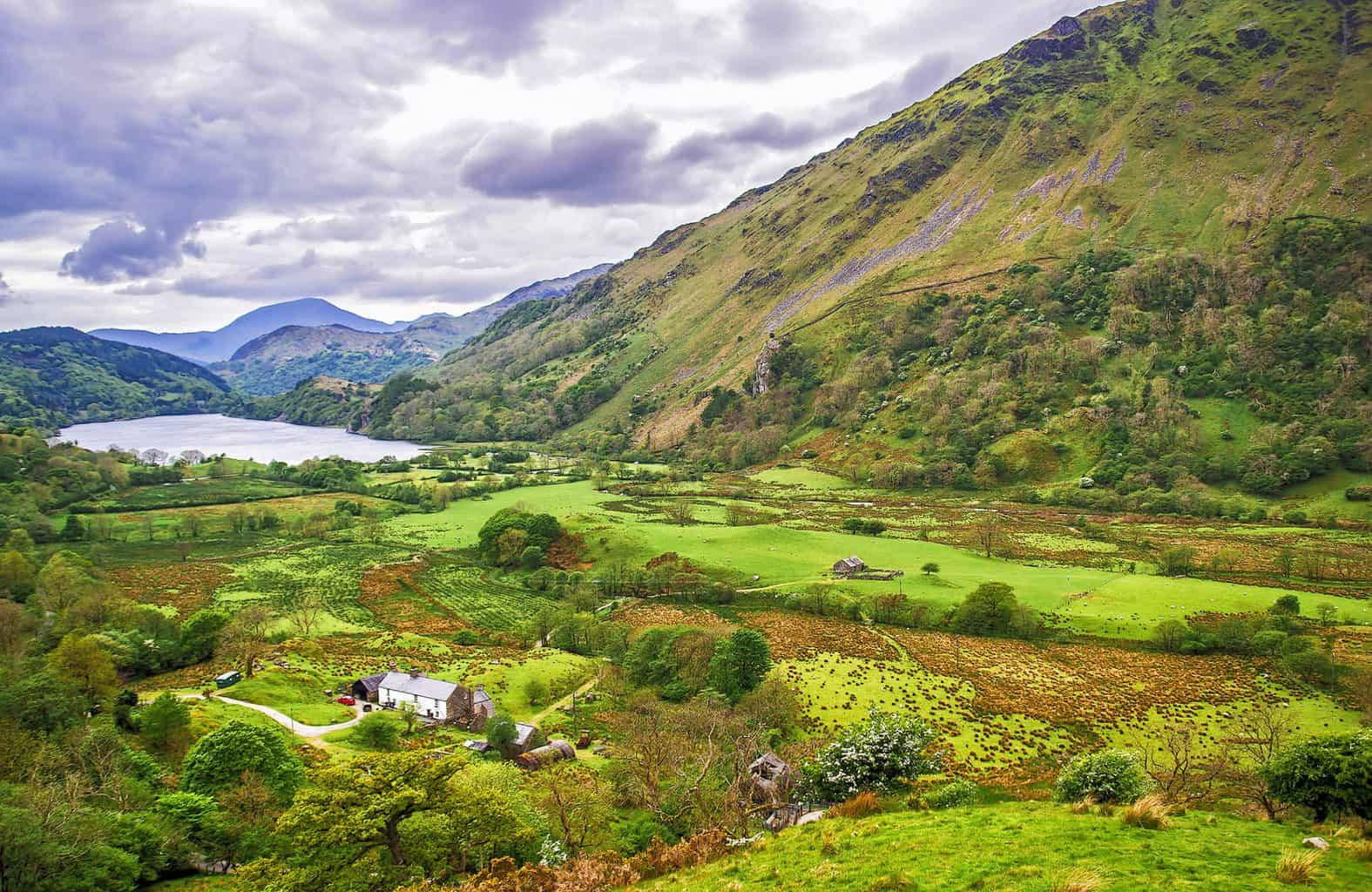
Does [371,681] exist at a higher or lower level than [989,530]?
lower

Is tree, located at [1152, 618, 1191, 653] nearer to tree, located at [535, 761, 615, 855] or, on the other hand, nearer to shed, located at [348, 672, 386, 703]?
tree, located at [535, 761, 615, 855]

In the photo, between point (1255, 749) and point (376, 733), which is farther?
point (376, 733)

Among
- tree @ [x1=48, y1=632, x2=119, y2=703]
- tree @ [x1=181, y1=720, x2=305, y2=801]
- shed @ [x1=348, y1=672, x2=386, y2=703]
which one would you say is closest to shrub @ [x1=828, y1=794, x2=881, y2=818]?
tree @ [x1=181, y1=720, x2=305, y2=801]

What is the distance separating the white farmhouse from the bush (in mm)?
34273

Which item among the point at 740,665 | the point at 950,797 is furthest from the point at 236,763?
the point at 740,665

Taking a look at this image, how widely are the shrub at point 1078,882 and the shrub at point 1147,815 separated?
14.5 feet

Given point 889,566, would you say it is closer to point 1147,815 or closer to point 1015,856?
point 1147,815

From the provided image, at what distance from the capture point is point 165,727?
31344 millimetres

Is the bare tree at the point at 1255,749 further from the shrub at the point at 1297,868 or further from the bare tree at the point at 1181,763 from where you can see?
the shrub at the point at 1297,868

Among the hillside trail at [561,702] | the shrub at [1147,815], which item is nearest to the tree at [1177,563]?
the hillside trail at [561,702]

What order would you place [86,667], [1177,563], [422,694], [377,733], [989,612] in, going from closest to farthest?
1. [377,733]
2. [86,667]
3. [422,694]
4. [989,612]
5. [1177,563]

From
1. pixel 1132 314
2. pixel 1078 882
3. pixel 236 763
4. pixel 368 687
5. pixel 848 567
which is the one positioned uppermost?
pixel 1132 314

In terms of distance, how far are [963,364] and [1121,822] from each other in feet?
473

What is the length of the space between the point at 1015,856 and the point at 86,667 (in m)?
44.9
